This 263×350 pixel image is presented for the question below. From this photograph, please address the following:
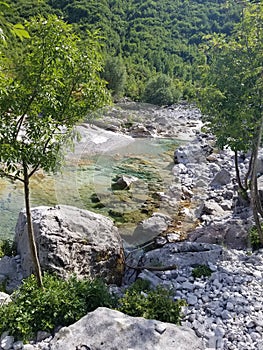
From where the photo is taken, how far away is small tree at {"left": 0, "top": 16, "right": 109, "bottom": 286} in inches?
189

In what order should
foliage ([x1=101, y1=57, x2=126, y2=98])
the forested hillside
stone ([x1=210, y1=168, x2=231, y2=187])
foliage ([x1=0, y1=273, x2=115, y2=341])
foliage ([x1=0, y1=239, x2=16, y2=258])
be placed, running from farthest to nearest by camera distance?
1. the forested hillside
2. foliage ([x1=101, y1=57, x2=126, y2=98])
3. stone ([x1=210, y1=168, x2=231, y2=187])
4. foliage ([x1=0, y1=239, x2=16, y2=258])
5. foliage ([x1=0, y1=273, x2=115, y2=341])

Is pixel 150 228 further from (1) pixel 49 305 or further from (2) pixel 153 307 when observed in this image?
(1) pixel 49 305

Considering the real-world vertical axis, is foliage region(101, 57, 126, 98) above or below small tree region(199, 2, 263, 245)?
below

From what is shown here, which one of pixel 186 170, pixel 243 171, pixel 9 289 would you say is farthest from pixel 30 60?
pixel 186 170

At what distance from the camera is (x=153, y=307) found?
5.82 m

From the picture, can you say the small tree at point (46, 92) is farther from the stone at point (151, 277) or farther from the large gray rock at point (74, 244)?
the stone at point (151, 277)

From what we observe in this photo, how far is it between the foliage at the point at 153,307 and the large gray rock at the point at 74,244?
5.24 ft

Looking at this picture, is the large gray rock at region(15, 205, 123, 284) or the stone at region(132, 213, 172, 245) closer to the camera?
the large gray rock at region(15, 205, 123, 284)

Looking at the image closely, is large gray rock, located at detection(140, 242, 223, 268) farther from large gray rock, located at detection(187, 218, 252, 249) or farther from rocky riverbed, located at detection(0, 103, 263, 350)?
large gray rock, located at detection(187, 218, 252, 249)

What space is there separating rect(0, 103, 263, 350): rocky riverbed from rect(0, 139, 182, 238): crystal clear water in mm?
968

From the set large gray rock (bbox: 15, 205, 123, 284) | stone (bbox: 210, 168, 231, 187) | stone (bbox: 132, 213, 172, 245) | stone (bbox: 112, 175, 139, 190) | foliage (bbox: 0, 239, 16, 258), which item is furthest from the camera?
stone (bbox: 210, 168, 231, 187)

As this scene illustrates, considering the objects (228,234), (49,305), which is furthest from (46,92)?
(228,234)

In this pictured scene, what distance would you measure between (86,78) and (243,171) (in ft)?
43.4

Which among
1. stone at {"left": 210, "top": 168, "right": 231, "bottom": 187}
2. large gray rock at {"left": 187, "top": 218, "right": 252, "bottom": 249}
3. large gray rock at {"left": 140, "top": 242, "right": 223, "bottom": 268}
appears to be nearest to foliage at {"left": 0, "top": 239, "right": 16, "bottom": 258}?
large gray rock at {"left": 140, "top": 242, "right": 223, "bottom": 268}
